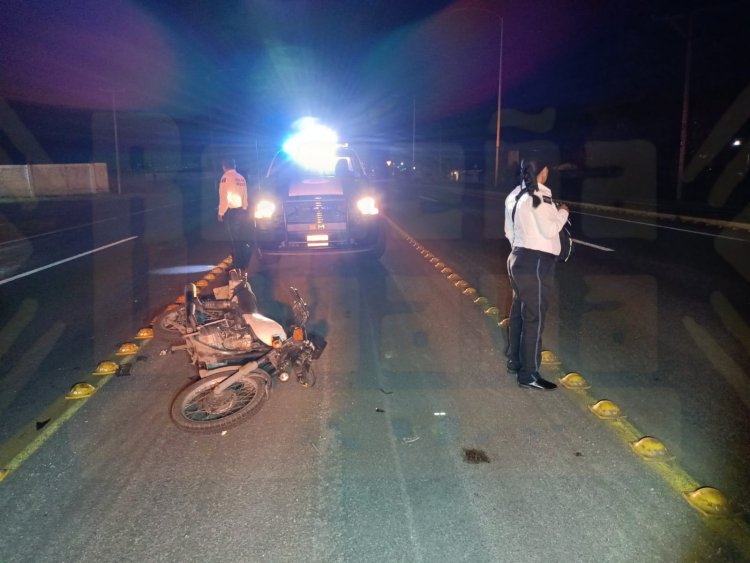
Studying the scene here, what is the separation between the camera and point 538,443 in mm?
3869

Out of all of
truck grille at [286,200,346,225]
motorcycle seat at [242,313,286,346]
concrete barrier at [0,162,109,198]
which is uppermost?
concrete barrier at [0,162,109,198]

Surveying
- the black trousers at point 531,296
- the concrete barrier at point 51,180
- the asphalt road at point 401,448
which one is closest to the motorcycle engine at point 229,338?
the asphalt road at point 401,448

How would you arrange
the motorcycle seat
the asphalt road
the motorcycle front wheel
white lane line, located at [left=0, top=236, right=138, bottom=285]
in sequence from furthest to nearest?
→ white lane line, located at [left=0, top=236, right=138, bottom=285]
the motorcycle seat
the motorcycle front wheel
the asphalt road

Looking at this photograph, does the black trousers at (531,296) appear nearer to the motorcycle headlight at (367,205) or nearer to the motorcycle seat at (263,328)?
the motorcycle seat at (263,328)

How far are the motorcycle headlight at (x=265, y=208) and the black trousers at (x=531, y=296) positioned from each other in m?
5.38

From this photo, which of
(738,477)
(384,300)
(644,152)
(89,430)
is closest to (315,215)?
(384,300)

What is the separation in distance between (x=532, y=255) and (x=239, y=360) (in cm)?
247

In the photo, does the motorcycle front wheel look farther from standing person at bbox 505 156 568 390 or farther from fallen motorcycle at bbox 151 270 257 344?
standing person at bbox 505 156 568 390

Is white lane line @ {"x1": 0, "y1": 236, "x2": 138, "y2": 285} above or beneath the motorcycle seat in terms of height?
beneath

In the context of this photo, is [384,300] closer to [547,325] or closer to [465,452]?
[547,325]

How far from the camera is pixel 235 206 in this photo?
360 inches

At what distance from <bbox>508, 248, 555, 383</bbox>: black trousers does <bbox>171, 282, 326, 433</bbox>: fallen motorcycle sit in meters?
1.71

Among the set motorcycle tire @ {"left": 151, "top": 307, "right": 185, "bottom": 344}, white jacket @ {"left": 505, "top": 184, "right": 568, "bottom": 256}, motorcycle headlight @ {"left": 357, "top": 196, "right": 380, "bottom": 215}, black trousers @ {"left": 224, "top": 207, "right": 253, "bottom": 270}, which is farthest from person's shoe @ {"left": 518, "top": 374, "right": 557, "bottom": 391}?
black trousers @ {"left": 224, "top": 207, "right": 253, "bottom": 270}

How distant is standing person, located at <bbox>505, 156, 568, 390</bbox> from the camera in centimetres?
436
